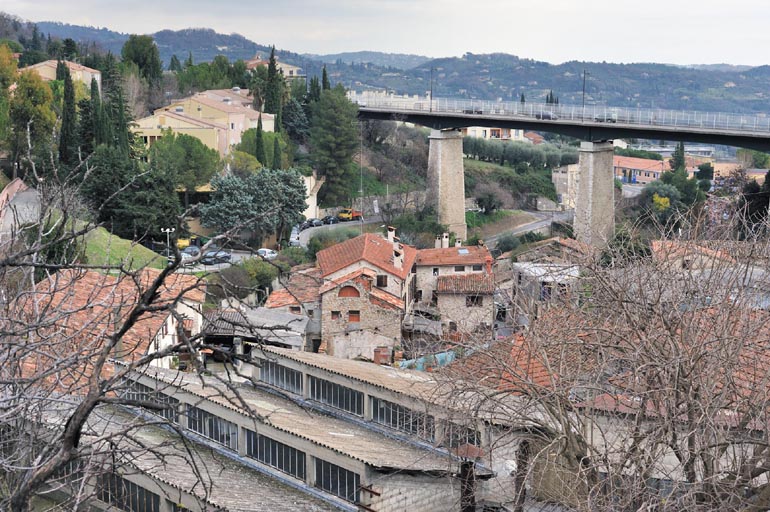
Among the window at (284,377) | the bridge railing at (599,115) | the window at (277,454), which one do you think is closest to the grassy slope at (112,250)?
the window at (284,377)

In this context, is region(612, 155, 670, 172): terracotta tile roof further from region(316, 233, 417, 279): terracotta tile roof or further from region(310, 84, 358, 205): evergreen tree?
region(316, 233, 417, 279): terracotta tile roof

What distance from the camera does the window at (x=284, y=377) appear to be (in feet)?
59.0

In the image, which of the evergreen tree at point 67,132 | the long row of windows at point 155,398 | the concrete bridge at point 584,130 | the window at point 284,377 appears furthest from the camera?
the concrete bridge at point 584,130

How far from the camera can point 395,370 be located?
19.2 metres

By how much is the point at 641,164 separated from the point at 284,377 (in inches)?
2791

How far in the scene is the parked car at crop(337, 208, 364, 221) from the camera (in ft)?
175

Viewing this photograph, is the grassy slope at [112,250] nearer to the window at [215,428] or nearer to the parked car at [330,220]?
the parked car at [330,220]

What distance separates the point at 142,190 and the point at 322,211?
17.6 meters

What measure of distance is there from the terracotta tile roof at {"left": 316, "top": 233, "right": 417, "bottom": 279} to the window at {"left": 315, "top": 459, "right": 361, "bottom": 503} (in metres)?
16.4

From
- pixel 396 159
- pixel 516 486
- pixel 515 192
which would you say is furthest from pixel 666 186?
pixel 516 486

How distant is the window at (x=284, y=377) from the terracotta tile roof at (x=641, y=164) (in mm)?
68433

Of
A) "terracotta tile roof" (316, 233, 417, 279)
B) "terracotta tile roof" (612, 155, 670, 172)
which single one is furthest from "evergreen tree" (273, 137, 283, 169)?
"terracotta tile roof" (612, 155, 670, 172)

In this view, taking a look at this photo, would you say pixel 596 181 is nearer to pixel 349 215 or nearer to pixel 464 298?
pixel 349 215

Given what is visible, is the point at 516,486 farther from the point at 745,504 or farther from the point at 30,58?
the point at 30,58
